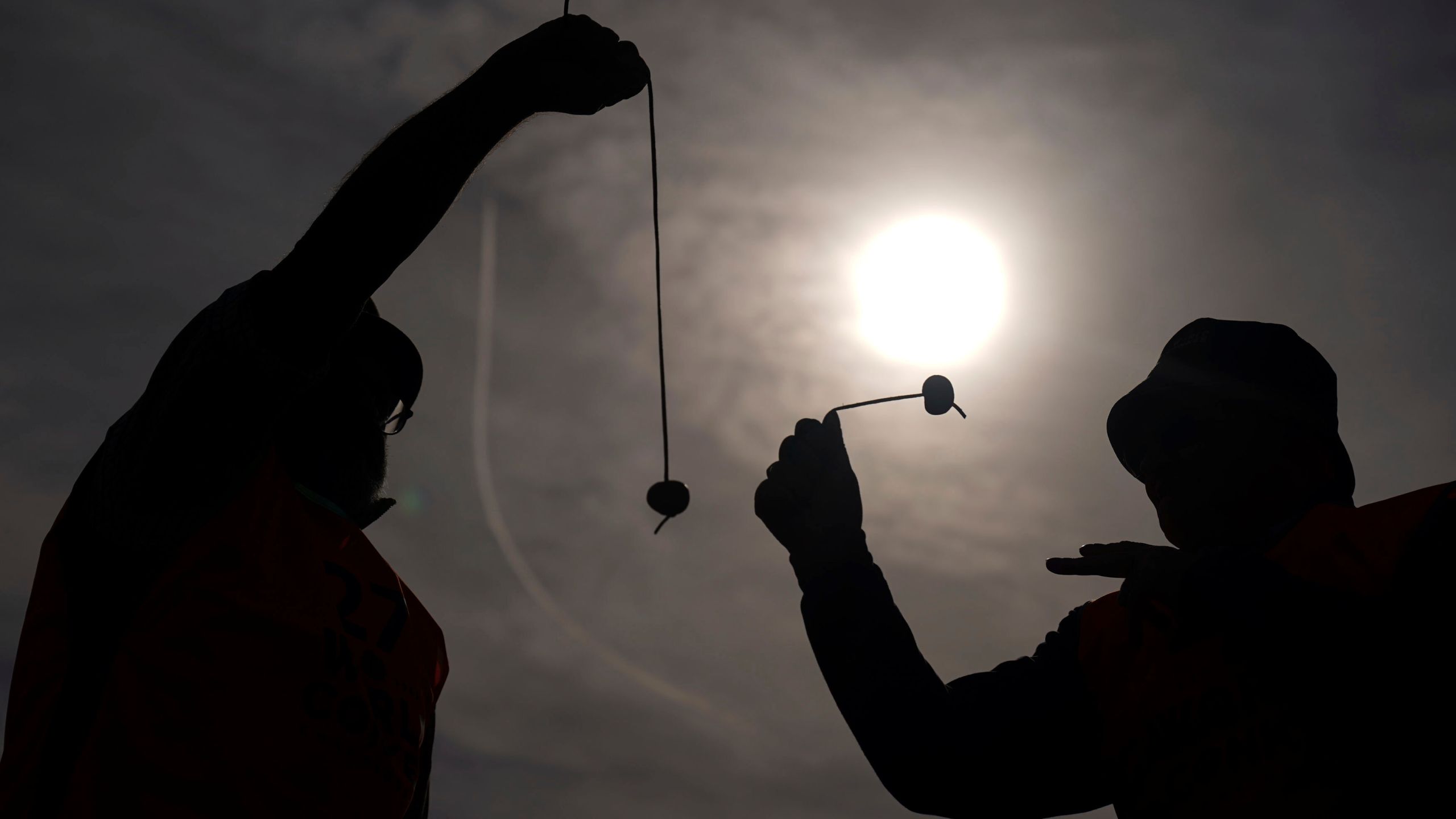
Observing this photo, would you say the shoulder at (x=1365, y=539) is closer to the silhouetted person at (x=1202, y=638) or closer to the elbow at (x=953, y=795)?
the silhouetted person at (x=1202, y=638)

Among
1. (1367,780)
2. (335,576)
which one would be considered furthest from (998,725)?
(335,576)

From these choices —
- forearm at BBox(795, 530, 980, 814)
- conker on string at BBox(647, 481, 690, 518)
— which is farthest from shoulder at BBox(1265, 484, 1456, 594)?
conker on string at BBox(647, 481, 690, 518)

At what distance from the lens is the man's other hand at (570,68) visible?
2809 mm

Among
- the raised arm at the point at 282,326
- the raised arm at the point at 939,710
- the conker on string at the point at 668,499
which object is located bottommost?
the raised arm at the point at 939,710

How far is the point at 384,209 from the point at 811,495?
1.75 m

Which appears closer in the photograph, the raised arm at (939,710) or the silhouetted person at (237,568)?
the silhouetted person at (237,568)

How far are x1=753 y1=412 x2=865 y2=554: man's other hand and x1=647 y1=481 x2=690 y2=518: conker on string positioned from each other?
1.09ft

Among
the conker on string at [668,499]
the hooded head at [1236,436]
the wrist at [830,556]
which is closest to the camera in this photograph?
the hooded head at [1236,436]

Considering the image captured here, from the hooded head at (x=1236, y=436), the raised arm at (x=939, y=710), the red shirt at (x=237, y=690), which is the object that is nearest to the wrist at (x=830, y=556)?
the raised arm at (x=939, y=710)

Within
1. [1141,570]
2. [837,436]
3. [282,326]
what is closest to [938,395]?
[837,436]

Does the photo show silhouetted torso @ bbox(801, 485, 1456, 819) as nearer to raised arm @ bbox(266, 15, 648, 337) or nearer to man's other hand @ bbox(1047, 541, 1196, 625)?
man's other hand @ bbox(1047, 541, 1196, 625)

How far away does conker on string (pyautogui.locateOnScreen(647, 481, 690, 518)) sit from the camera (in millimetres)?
3938

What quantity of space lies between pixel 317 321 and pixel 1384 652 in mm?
2670

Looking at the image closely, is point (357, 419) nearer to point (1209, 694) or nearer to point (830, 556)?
point (830, 556)
